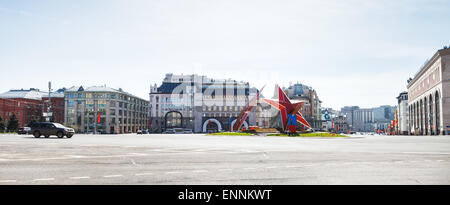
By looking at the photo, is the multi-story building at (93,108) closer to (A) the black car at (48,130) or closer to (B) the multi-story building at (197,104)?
(B) the multi-story building at (197,104)

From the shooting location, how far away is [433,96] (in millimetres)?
85812

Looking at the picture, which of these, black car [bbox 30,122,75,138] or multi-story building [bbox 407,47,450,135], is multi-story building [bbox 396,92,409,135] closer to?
multi-story building [bbox 407,47,450,135]

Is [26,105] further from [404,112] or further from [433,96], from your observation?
[404,112]

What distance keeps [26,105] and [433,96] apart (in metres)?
123

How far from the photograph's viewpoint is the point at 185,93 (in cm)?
12150

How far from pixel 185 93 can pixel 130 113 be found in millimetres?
21485

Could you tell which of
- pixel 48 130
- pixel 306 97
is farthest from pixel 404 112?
pixel 48 130

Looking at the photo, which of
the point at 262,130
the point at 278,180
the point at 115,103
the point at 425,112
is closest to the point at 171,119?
the point at 115,103

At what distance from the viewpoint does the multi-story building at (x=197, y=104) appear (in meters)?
117

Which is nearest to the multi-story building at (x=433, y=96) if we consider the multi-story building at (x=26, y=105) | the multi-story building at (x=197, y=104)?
the multi-story building at (x=197, y=104)

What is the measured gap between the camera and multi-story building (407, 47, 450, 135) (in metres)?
75.8

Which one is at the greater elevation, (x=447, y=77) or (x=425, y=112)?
(x=447, y=77)

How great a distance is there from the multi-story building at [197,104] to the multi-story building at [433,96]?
5220cm
